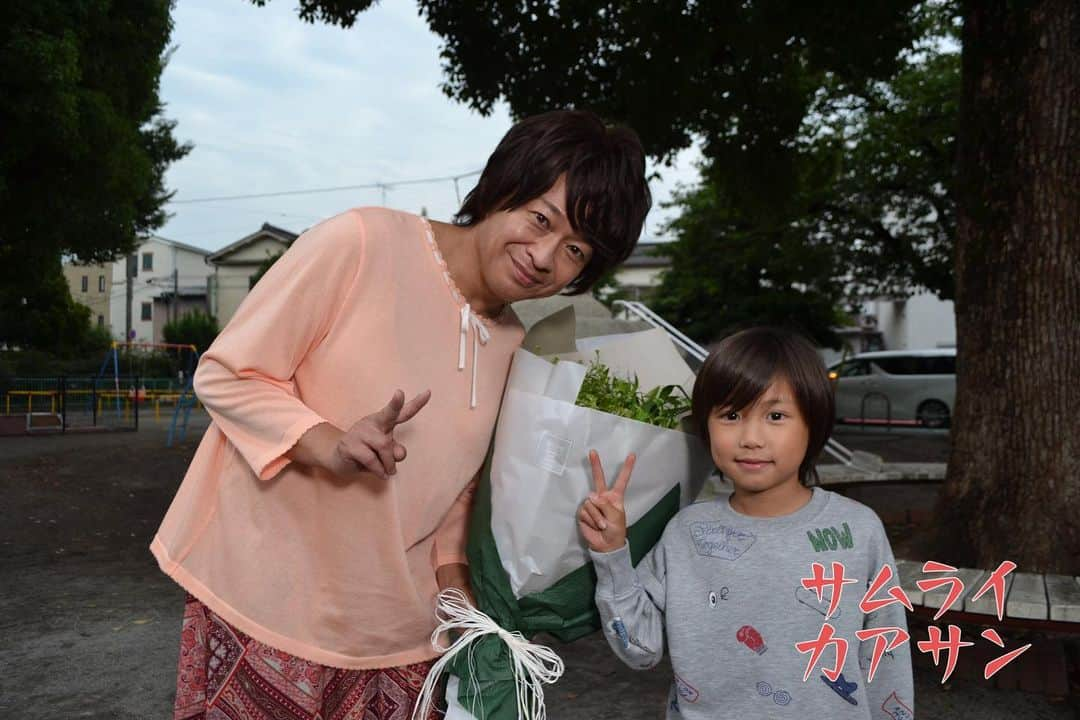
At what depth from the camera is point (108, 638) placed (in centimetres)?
478

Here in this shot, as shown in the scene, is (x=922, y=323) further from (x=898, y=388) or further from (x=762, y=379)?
(x=762, y=379)

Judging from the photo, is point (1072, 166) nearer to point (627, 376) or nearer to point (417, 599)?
point (627, 376)

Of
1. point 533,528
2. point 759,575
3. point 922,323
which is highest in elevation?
point 922,323

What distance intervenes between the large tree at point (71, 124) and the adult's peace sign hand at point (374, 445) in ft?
37.0

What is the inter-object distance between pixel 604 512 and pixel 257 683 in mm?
707

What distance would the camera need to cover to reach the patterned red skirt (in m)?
1.61

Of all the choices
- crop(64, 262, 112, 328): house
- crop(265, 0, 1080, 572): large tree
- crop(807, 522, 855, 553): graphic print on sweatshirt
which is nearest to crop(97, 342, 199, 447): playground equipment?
crop(265, 0, 1080, 572): large tree

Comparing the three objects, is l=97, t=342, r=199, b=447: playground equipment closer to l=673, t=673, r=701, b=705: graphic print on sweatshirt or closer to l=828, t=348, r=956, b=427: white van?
l=673, t=673, r=701, b=705: graphic print on sweatshirt

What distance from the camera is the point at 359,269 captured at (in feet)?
5.14

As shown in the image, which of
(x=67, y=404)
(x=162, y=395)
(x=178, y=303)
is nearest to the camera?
(x=67, y=404)

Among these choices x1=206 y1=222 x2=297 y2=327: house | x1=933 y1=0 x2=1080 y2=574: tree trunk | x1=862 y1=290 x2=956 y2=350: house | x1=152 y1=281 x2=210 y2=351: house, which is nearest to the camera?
x1=933 y1=0 x2=1080 y2=574: tree trunk

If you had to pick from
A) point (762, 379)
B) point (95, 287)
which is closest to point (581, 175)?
point (762, 379)

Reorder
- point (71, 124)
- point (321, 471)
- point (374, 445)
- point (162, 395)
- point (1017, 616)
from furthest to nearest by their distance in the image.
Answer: point (162, 395) → point (71, 124) → point (1017, 616) → point (321, 471) → point (374, 445)

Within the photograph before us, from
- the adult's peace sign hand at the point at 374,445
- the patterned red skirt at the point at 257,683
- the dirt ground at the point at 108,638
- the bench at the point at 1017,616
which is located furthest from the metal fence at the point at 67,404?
the adult's peace sign hand at the point at 374,445
